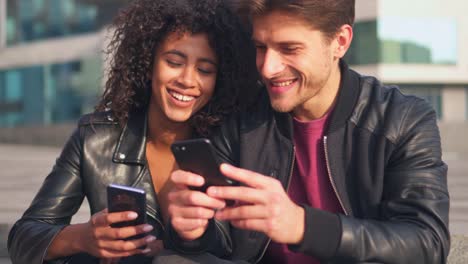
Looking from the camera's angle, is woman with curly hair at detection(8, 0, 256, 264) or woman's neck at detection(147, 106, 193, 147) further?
woman's neck at detection(147, 106, 193, 147)

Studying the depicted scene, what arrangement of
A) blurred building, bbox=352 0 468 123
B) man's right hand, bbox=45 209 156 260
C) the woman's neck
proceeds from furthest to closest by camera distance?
blurred building, bbox=352 0 468 123 → the woman's neck → man's right hand, bbox=45 209 156 260

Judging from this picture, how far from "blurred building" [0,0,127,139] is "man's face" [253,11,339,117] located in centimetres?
2698

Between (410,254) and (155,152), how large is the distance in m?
1.41

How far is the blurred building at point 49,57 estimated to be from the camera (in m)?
30.6

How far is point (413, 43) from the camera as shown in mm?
33500

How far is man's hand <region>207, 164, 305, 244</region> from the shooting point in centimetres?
223

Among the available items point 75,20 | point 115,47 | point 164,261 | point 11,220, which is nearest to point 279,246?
point 164,261

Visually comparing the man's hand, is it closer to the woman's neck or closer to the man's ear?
the man's ear

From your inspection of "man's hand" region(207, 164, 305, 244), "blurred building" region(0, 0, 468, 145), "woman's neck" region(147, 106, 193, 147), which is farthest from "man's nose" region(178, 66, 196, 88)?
"blurred building" region(0, 0, 468, 145)

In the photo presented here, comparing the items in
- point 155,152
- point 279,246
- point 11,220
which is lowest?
point 11,220

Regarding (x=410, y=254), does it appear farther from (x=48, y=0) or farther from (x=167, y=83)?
(x=48, y=0)

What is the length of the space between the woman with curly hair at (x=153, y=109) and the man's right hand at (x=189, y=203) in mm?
875

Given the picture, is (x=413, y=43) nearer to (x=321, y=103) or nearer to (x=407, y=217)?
(x=321, y=103)

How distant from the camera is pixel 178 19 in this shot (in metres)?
3.49
